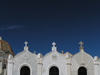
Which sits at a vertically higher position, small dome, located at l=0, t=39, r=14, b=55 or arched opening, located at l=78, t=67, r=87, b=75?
small dome, located at l=0, t=39, r=14, b=55

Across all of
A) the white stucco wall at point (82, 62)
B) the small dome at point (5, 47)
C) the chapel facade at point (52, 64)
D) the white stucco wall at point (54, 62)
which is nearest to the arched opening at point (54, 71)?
the chapel facade at point (52, 64)

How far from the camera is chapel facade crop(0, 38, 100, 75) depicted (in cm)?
2445

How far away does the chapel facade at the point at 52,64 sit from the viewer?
24453 millimetres

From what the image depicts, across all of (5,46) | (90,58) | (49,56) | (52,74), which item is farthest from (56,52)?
(5,46)

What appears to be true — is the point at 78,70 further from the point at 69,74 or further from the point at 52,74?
the point at 52,74

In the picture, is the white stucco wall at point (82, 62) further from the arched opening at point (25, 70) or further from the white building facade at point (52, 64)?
the arched opening at point (25, 70)

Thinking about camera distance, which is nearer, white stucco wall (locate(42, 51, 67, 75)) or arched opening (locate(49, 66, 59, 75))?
white stucco wall (locate(42, 51, 67, 75))

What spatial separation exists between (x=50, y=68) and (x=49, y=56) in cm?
167

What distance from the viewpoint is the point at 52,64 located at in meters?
24.8

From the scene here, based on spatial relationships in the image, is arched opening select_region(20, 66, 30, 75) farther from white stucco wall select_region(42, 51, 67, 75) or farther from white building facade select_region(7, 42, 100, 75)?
white stucco wall select_region(42, 51, 67, 75)

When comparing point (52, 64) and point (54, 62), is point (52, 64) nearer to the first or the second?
point (52, 64)

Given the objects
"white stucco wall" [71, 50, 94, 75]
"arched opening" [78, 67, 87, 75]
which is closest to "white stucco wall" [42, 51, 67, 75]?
"white stucco wall" [71, 50, 94, 75]

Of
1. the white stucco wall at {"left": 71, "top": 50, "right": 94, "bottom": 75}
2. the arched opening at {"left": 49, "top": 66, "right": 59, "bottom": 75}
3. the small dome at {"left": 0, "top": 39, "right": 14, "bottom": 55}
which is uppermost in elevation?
the small dome at {"left": 0, "top": 39, "right": 14, "bottom": 55}

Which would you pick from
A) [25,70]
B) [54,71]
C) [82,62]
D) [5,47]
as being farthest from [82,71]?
[5,47]
